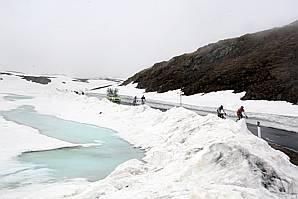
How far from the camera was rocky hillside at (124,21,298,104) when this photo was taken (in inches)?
2000

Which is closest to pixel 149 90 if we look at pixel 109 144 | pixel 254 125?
pixel 254 125

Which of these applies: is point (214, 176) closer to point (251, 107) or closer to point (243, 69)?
point (251, 107)

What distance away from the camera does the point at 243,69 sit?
65.2 metres

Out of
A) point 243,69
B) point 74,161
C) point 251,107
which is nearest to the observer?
point 74,161

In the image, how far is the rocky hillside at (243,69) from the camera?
167ft

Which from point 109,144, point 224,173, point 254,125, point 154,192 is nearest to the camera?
point 154,192

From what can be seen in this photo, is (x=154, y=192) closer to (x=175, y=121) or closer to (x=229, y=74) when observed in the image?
(x=175, y=121)

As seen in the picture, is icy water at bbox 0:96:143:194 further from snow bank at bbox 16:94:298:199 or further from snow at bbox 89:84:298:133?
snow at bbox 89:84:298:133

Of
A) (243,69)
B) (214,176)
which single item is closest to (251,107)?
(243,69)

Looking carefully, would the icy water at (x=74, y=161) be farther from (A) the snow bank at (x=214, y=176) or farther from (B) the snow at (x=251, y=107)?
(B) the snow at (x=251, y=107)

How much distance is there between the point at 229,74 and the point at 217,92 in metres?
7.70

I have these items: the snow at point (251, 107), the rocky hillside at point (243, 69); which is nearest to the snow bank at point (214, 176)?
the snow at point (251, 107)

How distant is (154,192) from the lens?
848cm

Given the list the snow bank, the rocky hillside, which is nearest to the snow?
the rocky hillside
